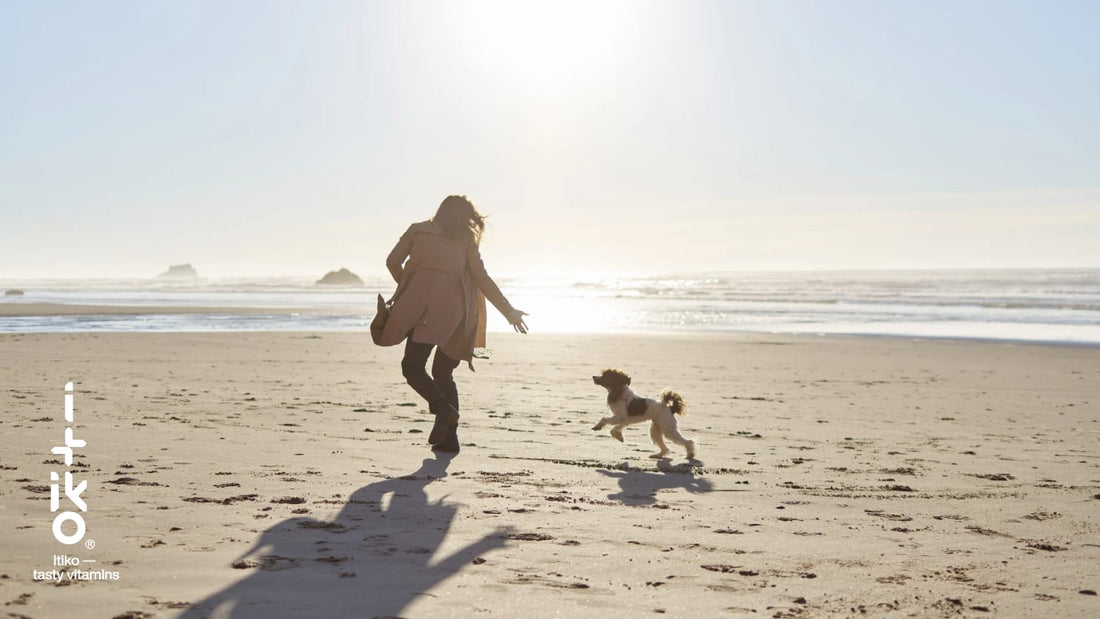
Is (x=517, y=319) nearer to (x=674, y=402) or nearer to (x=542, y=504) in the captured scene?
(x=674, y=402)

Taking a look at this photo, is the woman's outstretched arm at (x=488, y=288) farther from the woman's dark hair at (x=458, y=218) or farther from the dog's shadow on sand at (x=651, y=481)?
the dog's shadow on sand at (x=651, y=481)

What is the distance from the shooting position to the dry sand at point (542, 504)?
3.53 metres

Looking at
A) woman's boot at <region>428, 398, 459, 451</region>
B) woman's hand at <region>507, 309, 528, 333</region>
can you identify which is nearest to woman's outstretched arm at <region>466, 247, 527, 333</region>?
woman's hand at <region>507, 309, 528, 333</region>

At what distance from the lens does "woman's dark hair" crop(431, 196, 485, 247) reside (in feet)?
21.6

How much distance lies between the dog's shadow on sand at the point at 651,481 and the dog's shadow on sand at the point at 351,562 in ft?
3.80

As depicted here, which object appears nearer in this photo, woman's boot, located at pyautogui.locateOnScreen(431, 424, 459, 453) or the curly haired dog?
woman's boot, located at pyautogui.locateOnScreen(431, 424, 459, 453)

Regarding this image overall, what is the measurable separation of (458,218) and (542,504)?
2.41 m

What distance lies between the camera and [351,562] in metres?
3.86

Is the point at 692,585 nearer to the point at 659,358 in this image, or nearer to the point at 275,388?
the point at 275,388

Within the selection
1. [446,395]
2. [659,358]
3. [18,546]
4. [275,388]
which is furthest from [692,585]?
[659,358]

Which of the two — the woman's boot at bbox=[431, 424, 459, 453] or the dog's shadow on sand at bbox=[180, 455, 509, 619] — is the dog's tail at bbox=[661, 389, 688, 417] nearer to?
the woman's boot at bbox=[431, 424, 459, 453]

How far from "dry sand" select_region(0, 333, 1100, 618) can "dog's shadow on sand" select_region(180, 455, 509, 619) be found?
0.01m

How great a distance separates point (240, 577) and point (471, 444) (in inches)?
141

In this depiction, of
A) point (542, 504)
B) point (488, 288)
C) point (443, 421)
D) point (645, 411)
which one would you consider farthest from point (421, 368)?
point (542, 504)
